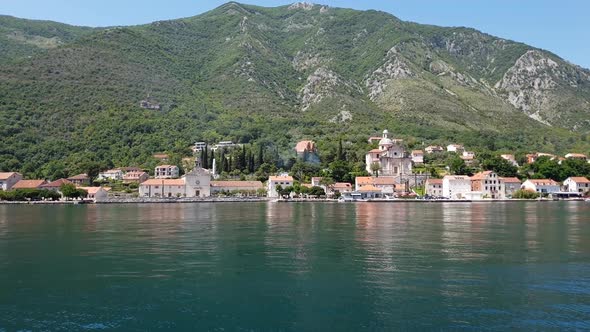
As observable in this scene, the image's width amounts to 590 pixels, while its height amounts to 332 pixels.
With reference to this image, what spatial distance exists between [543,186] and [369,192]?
111ft

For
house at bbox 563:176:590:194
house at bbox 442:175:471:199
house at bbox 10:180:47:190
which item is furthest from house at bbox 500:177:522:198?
house at bbox 10:180:47:190

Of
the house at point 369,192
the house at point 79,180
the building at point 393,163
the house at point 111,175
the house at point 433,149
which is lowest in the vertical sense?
the house at point 369,192

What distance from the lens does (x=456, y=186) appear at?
103688 mm

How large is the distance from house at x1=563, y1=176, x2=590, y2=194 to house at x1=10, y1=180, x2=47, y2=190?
10219 centimetres

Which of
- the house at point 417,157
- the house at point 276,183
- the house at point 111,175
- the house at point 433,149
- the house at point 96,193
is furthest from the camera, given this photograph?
the house at point 433,149

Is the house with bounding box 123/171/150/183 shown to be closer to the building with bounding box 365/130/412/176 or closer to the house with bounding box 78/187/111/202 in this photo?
the house with bounding box 78/187/111/202

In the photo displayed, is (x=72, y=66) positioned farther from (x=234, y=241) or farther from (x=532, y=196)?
(x=234, y=241)

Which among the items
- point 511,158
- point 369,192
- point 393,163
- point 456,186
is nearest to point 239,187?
point 369,192

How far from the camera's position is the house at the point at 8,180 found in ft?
344

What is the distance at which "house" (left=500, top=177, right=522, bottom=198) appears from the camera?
105650mm

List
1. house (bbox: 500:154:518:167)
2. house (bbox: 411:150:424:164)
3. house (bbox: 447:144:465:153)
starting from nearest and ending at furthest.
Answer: house (bbox: 500:154:518:167) → house (bbox: 411:150:424:164) → house (bbox: 447:144:465:153)

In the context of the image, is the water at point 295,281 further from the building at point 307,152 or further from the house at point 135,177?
the building at point 307,152

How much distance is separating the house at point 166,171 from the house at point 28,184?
2243 cm

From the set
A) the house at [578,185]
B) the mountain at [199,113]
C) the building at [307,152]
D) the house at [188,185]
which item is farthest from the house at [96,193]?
the house at [578,185]
